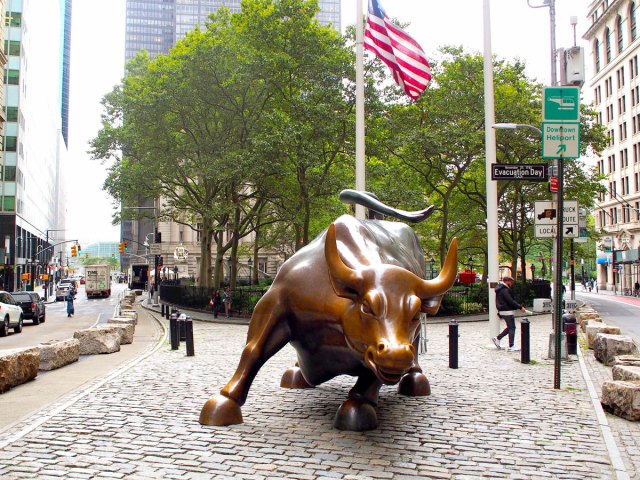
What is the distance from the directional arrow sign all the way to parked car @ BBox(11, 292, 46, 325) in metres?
24.5

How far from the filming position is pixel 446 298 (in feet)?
93.4

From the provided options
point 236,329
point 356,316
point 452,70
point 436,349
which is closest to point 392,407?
point 356,316

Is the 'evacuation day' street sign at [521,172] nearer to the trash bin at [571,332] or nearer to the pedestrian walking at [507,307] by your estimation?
the pedestrian walking at [507,307]

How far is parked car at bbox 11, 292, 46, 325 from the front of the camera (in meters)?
26.5

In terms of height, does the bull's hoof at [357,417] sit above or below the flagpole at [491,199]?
below

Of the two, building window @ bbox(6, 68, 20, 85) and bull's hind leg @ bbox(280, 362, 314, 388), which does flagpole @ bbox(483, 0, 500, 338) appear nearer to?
bull's hind leg @ bbox(280, 362, 314, 388)

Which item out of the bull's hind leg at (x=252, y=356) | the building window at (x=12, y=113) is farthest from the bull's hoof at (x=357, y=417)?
the building window at (x=12, y=113)

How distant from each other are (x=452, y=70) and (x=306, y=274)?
24793 millimetres

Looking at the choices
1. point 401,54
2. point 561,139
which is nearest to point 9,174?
point 401,54

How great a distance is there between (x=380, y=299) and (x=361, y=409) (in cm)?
164

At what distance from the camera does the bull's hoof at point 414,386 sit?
28.0 feet

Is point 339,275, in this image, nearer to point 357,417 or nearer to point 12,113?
point 357,417

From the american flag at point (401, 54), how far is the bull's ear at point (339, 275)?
1028 centimetres

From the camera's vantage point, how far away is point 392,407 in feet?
25.3
